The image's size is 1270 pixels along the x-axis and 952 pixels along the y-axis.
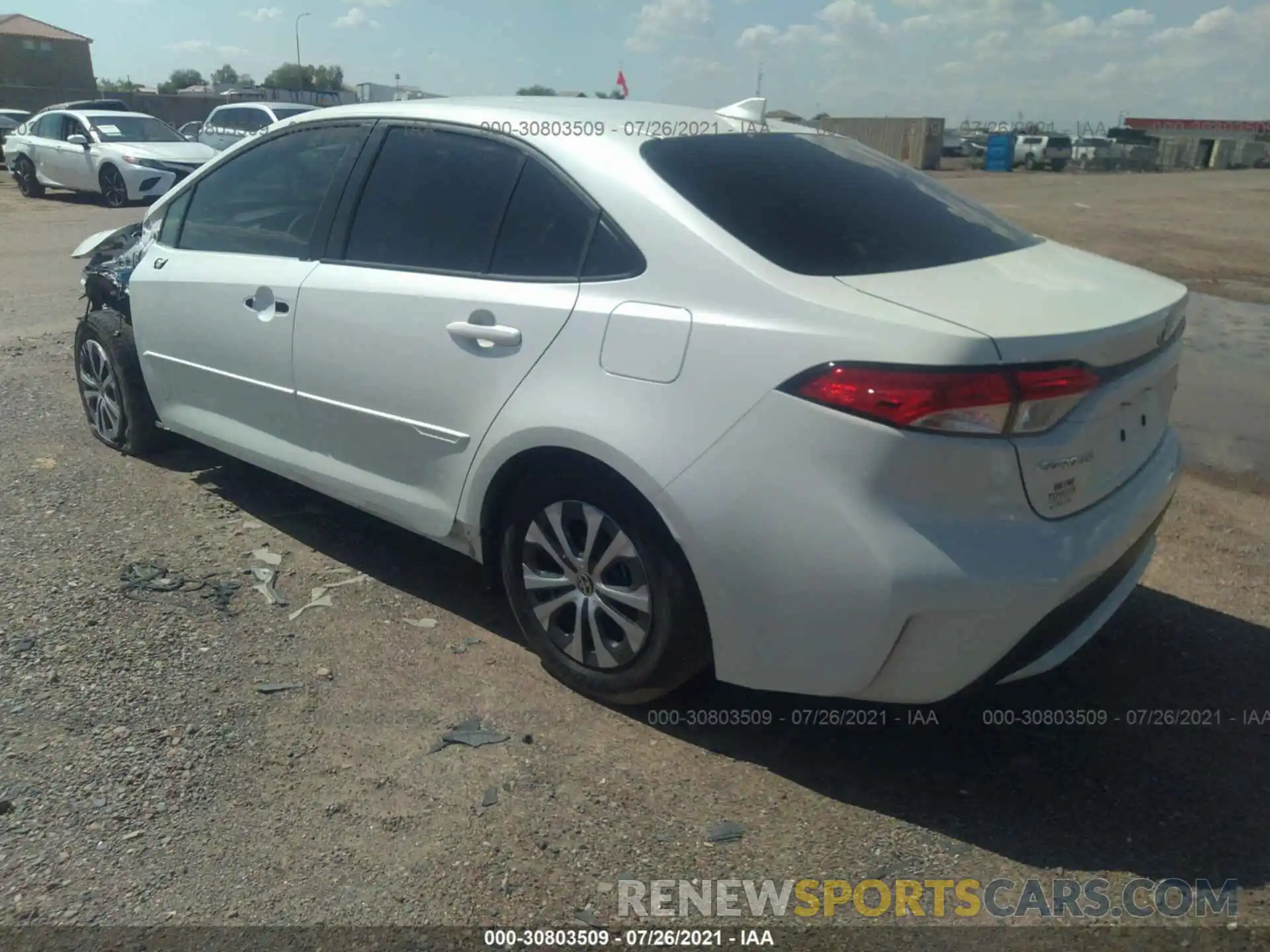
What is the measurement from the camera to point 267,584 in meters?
4.04

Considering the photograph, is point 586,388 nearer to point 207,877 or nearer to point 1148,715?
point 207,877

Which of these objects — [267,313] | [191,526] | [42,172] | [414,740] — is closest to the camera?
[414,740]

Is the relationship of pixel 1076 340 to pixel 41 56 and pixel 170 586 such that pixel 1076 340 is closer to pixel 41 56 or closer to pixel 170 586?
pixel 170 586

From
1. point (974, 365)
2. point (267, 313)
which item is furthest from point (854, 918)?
point (267, 313)

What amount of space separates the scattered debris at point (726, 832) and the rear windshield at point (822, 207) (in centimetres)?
146

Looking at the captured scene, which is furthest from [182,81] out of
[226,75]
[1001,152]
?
[1001,152]

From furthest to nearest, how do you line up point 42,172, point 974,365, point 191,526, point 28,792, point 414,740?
1. point 42,172
2. point 191,526
3. point 414,740
4. point 28,792
5. point 974,365

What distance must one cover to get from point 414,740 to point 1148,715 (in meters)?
2.26

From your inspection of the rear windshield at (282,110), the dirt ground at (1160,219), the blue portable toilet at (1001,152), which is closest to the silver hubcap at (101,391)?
the dirt ground at (1160,219)

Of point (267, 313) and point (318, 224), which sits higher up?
point (318, 224)

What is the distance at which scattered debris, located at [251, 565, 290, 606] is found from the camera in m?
3.91

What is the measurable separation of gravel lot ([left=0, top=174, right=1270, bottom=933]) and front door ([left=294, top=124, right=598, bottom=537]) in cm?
61

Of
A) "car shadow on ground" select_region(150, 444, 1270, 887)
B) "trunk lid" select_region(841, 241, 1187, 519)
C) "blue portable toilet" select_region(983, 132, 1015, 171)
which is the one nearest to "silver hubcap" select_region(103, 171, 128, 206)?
"car shadow on ground" select_region(150, 444, 1270, 887)

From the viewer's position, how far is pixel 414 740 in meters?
3.07
